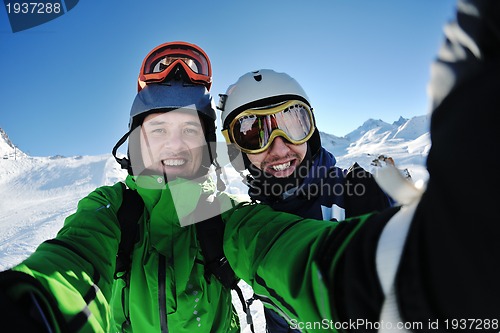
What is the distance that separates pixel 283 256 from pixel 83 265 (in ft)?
3.28

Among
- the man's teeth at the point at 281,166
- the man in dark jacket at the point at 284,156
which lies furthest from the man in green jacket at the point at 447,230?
the man's teeth at the point at 281,166

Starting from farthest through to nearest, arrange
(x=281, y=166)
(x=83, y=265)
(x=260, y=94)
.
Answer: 1. (x=260, y=94)
2. (x=281, y=166)
3. (x=83, y=265)

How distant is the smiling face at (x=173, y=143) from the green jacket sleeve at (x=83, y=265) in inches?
21.7

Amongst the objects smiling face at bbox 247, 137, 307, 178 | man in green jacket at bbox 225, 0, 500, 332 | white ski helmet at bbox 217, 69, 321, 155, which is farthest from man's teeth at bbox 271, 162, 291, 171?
man in green jacket at bbox 225, 0, 500, 332

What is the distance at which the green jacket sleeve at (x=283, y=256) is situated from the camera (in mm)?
977

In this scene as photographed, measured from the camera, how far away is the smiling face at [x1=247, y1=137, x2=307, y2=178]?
115 inches

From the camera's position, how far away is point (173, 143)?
97.7 inches

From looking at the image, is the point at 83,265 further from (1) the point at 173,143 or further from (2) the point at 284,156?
(2) the point at 284,156

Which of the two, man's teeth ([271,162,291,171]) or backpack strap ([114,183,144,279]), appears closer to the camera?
backpack strap ([114,183,144,279])

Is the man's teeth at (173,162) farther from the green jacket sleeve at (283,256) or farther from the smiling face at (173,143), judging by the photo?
the green jacket sleeve at (283,256)

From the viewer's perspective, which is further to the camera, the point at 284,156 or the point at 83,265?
the point at 284,156

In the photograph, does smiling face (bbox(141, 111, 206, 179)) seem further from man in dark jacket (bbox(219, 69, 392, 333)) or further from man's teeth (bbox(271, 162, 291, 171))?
man's teeth (bbox(271, 162, 291, 171))

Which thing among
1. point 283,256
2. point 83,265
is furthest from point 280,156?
point 83,265

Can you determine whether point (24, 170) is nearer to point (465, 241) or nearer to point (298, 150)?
point (298, 150)
